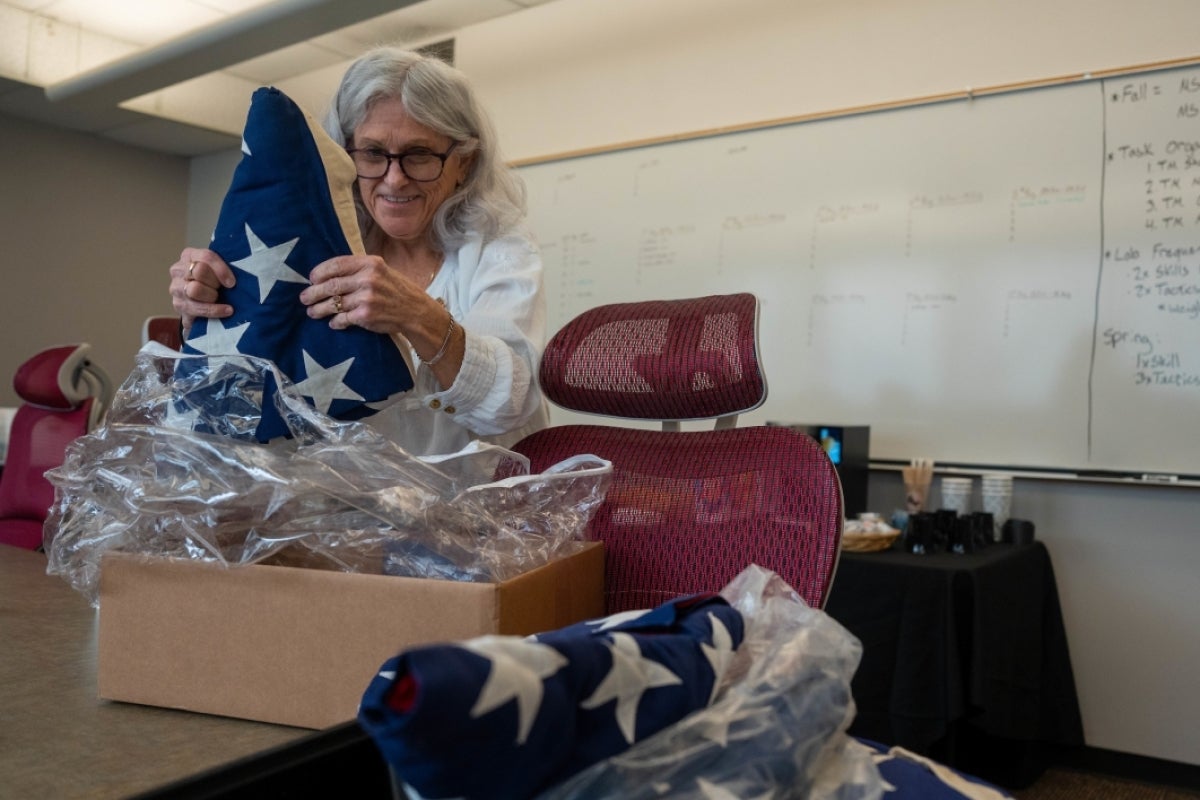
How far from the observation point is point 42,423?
10.5 feet

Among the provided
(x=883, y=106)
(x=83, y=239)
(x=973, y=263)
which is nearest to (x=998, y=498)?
(x=973, y=263)

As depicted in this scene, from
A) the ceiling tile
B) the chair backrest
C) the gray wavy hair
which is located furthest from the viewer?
the ceiling tile

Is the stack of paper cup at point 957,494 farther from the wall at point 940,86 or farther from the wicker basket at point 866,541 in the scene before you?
the wicker basket at point 866,541

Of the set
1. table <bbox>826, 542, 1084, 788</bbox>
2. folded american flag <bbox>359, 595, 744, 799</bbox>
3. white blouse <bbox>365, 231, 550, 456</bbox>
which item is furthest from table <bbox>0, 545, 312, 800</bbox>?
table <bbox>826, 542, 1084, 788</bbox>

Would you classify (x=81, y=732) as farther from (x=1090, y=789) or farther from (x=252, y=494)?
(x=1090, y=789)

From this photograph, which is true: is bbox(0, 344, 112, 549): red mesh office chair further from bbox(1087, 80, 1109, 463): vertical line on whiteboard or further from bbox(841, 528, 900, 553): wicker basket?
bbox(1087, 80, 1109, 463): vertical line on whiteboard

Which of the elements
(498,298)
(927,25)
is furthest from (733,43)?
Result: (498,298)

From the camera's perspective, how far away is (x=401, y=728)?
0.40m

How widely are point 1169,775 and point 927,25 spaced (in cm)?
231

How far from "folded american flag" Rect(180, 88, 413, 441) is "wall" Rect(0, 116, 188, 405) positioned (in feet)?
16.2

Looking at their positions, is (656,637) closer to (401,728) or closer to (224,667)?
(401,728)

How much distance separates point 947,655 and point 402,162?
66.3 inches

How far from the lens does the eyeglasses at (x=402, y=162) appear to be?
125 centimetres

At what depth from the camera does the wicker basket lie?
8.19ft
